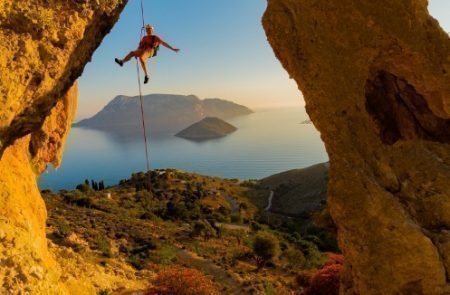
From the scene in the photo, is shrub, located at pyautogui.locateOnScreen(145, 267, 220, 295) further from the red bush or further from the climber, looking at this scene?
the climber

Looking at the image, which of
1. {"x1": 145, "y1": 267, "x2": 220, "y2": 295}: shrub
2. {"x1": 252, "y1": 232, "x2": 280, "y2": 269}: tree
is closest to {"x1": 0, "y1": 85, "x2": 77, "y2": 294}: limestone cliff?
{"x1": 145, "y1": 267, "x2": 220, "y2": 295}: shrub

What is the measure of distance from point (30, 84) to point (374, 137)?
1027cm

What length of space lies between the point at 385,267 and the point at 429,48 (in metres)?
7.29

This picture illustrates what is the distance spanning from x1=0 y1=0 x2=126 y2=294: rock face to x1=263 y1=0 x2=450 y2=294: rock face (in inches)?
→ 247

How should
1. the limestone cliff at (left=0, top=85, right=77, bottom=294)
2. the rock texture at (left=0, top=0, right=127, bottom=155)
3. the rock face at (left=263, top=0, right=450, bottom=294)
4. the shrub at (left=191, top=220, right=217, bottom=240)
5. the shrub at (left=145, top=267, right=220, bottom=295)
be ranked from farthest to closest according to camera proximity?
the shrub at (left=191, top=220, right=217, bottom=240) → the shrub at (left=145, top=267, right=220, bottom=295) → the rock face at (left=263, top=0, right=450, bottom=294) → the rock texture at (left=0, top=0, right=127, bottom=155) → the limestone cliff at (left=0, top=85, right=77, bottom=294)

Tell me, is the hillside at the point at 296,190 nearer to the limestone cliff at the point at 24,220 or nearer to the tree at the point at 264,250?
the tree at the point at 264,250

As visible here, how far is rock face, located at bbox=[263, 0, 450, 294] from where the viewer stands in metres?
10.3

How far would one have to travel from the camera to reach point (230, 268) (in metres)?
29.4

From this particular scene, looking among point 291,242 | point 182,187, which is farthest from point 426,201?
point 182,187

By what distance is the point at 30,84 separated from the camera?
10.2 m

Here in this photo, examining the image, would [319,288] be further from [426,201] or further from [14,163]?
[14,163]

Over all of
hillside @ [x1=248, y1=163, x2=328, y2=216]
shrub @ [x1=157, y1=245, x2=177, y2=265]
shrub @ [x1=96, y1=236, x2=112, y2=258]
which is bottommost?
hillside @ [x1=248, y1=163, x2=328, y2=216]

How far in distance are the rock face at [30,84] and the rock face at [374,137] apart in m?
6.28

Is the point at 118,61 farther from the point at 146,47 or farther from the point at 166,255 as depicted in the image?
the point at 166,255
